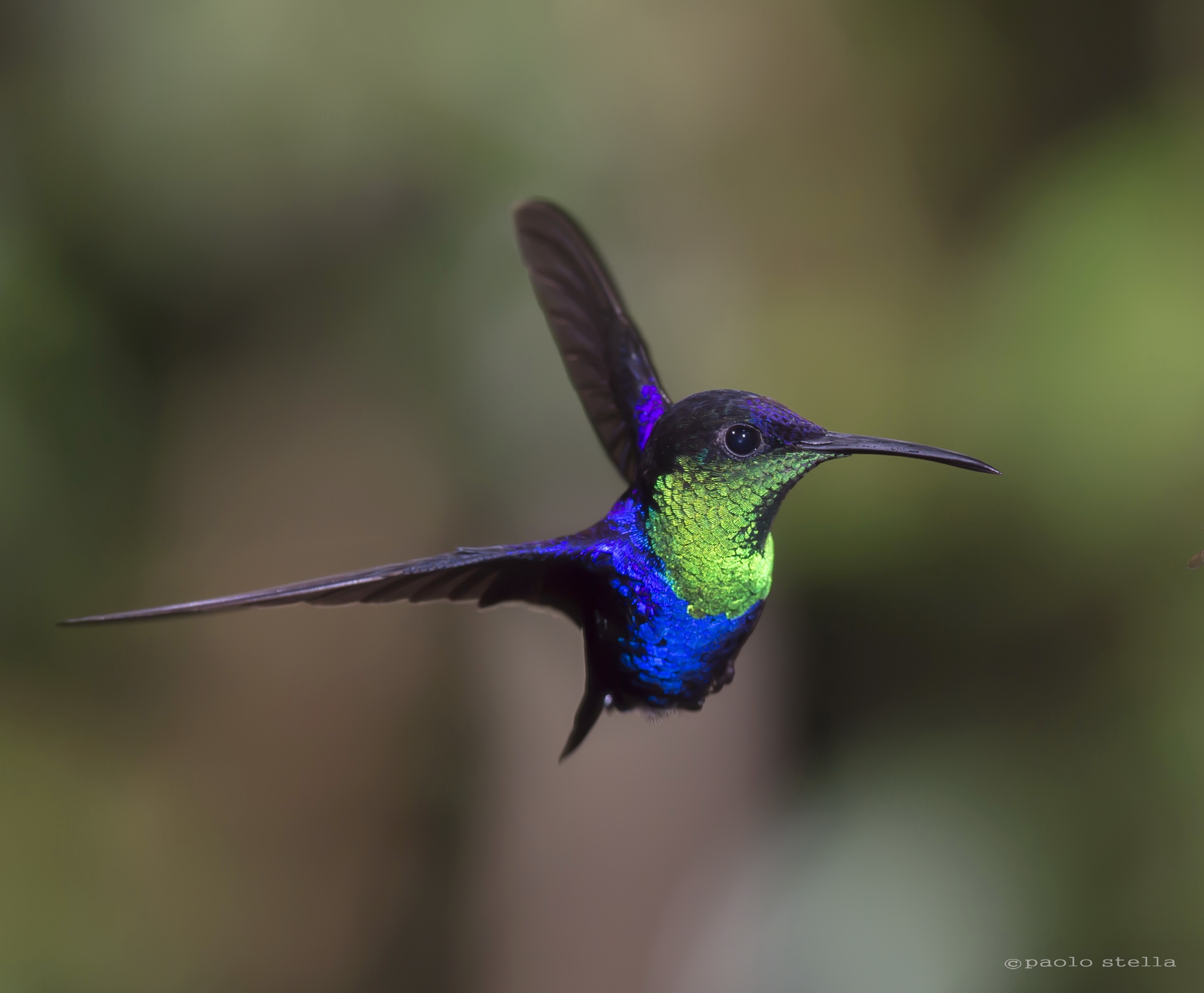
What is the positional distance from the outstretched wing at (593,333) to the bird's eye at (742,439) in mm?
84

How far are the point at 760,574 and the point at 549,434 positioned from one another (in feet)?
3.12

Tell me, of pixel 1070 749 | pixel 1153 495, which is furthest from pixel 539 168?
pixel 1070 749

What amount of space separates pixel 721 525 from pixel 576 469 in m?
0.95

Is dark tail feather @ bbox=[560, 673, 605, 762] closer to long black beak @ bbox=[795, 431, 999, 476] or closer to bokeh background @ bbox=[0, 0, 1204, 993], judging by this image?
long black beak @ bbox=[795, 431, 999, 476]

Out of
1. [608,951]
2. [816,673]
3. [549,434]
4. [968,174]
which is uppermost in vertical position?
[968,174]

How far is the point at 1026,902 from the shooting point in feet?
3.49

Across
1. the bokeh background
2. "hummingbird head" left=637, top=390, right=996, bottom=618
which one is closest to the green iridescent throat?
"hummingbird head" left=637, top=390, right=996, bottom=618

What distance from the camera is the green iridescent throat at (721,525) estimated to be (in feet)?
0.64

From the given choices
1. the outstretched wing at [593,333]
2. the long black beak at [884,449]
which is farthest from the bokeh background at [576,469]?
the long black beak at [884,449]

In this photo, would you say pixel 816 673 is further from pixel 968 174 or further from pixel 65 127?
pixel 65 127

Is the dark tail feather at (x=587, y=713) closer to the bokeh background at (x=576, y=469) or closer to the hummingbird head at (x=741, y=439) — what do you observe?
the hummingbird head at (x=741, y=439)

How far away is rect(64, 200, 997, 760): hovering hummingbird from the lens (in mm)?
189

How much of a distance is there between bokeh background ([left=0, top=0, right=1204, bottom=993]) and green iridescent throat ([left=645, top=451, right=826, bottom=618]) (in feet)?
2.72

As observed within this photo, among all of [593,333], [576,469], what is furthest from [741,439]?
[576,469]
